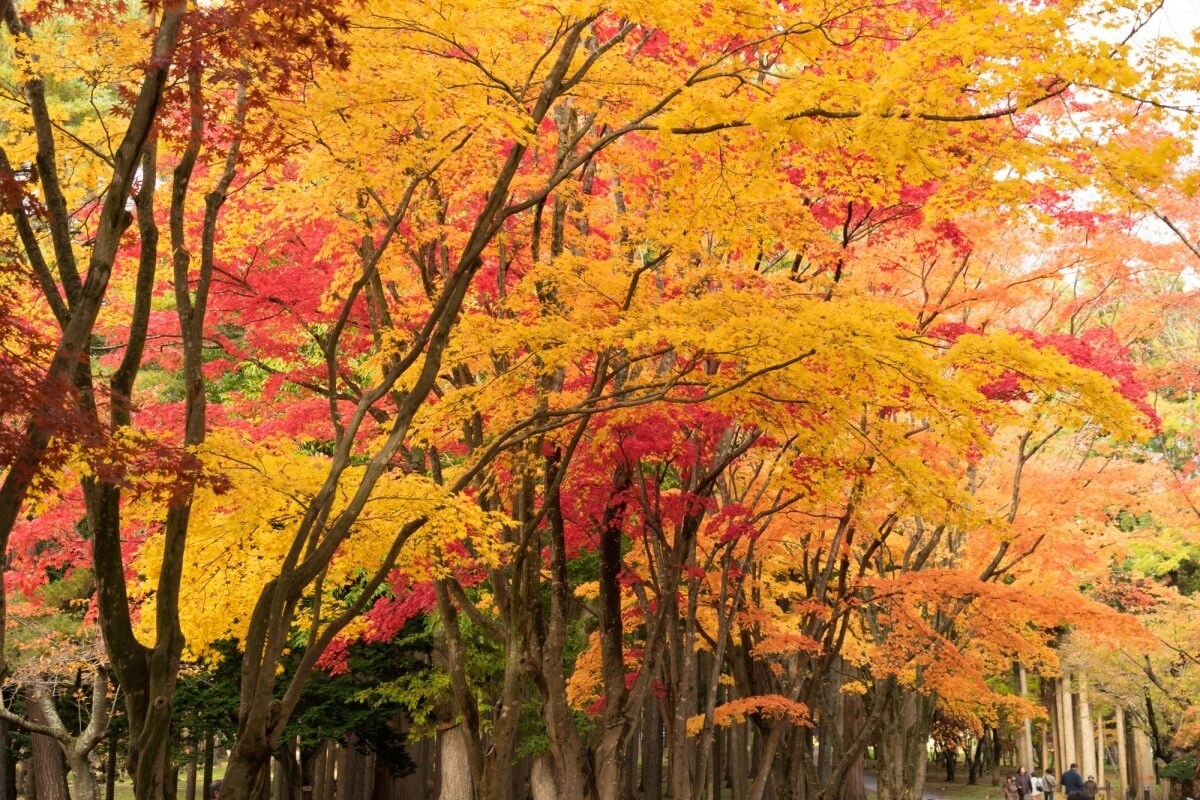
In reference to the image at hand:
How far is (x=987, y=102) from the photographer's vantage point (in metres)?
→ 5.68

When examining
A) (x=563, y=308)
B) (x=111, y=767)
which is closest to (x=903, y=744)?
(x=563, y=308)

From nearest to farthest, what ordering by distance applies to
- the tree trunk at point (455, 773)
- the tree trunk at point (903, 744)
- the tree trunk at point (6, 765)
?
the tree trunk at point (903, 744) → the tree trunk at point (455, 773) → the tree trunk at point (6, 765)

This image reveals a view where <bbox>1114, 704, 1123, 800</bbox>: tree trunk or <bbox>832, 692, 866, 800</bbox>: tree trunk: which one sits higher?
<bbox>832, 692, 866, 800</bbox>: tree trunk

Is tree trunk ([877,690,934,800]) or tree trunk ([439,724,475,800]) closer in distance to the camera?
tree trunk ([877,690,934,800])

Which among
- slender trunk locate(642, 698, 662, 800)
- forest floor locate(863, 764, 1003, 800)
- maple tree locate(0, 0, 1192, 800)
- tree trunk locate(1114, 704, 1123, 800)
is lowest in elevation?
forest floor locate(863, 764, 1003, 800)

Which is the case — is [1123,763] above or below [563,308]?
below

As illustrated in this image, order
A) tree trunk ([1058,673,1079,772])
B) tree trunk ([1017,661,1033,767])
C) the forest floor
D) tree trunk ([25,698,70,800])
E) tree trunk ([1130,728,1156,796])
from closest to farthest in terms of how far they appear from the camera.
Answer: tree trunk ([25,698,70,800])
tree trunk ([1130,728,1156,796])
tree trunk ([1017,661,1033,767])
tree trunk ([1058,673,1079,772])
the forest floor

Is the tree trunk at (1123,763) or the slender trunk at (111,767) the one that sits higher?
the slender trunk at (111,767)

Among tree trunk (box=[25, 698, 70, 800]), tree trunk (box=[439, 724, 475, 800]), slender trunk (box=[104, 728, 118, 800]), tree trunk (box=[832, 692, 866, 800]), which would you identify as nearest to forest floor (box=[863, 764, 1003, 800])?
tree trunk (box=[832, 692, 866, 800])

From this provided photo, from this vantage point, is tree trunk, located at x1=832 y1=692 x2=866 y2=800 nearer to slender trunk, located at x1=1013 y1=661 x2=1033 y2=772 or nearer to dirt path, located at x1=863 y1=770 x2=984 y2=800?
dirt path, located at x1=863 y1=770 x2=984 y2=800

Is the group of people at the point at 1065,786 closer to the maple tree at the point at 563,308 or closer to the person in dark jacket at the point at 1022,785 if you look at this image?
the person in dark jacket at the point at 1022,785

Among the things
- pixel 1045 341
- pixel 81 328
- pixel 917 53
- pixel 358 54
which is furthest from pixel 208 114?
pixel 1045 341

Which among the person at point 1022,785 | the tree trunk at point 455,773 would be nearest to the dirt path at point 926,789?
the person at point 1022,785

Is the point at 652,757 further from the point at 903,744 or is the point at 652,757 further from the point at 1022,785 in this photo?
the point at 1022,785
